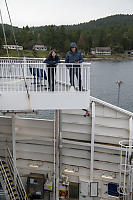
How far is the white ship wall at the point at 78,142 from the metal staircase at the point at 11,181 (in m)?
0.30

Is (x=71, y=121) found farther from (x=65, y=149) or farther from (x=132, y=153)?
(x=132, y=153)

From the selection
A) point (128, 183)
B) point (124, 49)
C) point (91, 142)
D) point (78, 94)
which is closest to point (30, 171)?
point (91, 142)

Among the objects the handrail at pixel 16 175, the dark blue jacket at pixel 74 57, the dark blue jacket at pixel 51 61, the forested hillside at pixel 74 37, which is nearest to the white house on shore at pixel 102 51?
the forested hillside at pixel 74 37

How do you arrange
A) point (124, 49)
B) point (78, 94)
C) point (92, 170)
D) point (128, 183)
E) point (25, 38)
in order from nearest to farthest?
point (78, 94), point (128, 183), point (92, 170), point (25, 38), point (124, 49)

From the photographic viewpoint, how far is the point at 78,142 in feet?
29.0

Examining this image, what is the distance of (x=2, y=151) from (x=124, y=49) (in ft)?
392

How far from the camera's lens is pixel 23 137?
9.30 meters

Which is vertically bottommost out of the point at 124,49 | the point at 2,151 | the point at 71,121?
the point at 2,151

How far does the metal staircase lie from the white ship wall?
299 mm

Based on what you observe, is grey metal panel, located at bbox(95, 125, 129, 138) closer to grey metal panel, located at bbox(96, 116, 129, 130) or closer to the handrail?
grey metal panel, located at bbox(96, 116, 129, 130)

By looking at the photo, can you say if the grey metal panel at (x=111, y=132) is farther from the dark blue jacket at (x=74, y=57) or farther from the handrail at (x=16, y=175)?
the handrail at (x=16, y=175)

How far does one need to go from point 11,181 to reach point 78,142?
306 centimetres

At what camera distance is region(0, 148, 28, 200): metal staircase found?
8.53 metres

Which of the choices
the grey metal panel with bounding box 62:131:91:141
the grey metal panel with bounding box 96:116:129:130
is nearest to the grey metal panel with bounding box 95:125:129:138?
the grey metal panel with bounding box 96:116:129:130
